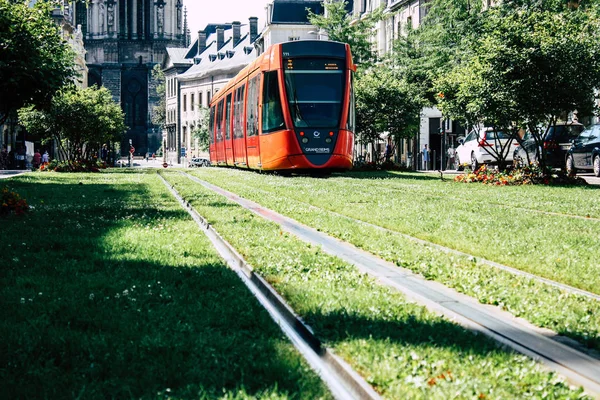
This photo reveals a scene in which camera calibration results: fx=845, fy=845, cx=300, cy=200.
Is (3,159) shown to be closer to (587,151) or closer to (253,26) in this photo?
(587,151)

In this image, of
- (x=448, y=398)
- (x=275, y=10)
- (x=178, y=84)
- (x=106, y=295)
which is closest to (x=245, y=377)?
(x=448, y=398)

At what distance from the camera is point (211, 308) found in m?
5.32

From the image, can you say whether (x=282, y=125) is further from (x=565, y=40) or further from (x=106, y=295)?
(x=106, y=295)

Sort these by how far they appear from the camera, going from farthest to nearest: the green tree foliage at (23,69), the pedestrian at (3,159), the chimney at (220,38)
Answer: the chimney at (220,38), the pedestrian at (3,159), the green tree foliage at (23,69)

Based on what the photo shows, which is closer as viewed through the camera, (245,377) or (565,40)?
(245,377)

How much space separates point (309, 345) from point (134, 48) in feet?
440

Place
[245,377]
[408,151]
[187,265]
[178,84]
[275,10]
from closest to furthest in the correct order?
[245,377], [187,265], [408,151], [275,10], [178,84]

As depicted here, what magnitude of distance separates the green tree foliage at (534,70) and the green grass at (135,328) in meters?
18.1

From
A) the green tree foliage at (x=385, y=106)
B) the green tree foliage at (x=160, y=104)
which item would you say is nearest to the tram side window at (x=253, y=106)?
the green tree foliage at (x=385, y=106)

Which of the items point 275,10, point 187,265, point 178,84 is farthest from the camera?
point 178,84

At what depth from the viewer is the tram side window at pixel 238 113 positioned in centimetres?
3081

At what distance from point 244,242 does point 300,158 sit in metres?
16.4

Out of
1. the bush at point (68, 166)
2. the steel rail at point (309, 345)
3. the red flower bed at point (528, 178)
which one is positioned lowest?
the steel rail at point (309, 345)

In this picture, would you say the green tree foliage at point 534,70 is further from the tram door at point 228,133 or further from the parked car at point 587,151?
the tram door at point 228,133
